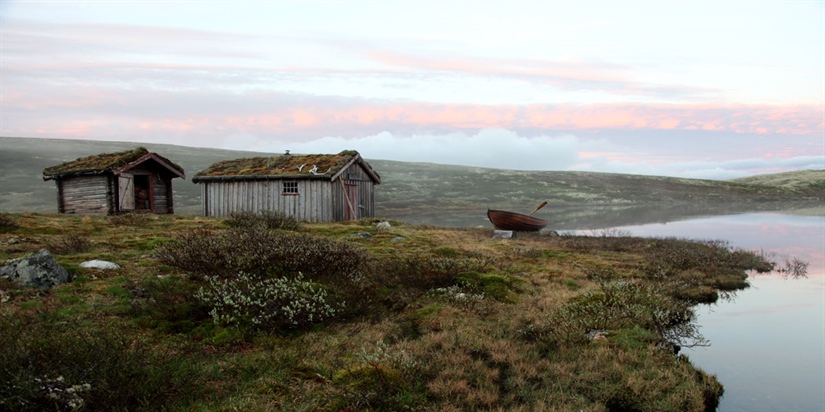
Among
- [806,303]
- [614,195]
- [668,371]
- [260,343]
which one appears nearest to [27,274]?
[260,343]

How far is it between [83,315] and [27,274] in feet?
8.01

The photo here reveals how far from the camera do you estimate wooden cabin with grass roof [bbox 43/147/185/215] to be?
2734 centimetres

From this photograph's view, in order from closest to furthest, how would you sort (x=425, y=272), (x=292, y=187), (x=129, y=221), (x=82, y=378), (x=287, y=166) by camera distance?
(x=82, y=378) < (x=425, y=272) < (x=129, y=221) < (x=292, y=187) < (x=287, y=166)

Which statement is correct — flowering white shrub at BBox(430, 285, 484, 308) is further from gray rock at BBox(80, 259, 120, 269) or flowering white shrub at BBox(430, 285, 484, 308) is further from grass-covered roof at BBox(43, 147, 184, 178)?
grass-covered roof at BBox(43, 147, 184, 178)

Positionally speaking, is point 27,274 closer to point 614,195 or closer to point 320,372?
point 320,372

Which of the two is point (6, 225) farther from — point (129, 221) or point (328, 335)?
point (328, 335)

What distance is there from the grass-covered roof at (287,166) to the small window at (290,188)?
64 centimetres

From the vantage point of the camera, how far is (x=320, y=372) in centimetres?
659

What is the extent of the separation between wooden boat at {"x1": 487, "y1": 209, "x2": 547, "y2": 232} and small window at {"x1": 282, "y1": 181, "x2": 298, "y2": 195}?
10.9 m

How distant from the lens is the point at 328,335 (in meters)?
8.10

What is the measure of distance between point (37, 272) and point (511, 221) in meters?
22.9

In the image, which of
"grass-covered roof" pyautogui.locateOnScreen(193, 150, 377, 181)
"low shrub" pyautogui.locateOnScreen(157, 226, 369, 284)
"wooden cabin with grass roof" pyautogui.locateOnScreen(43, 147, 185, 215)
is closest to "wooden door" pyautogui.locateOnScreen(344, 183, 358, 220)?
"grass-covered roof" pyautogui.locateOnScreen(193, 150, 377, 181)

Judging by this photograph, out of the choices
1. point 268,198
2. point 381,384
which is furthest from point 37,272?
point 268,198

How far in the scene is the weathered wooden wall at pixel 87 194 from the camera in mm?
27359
